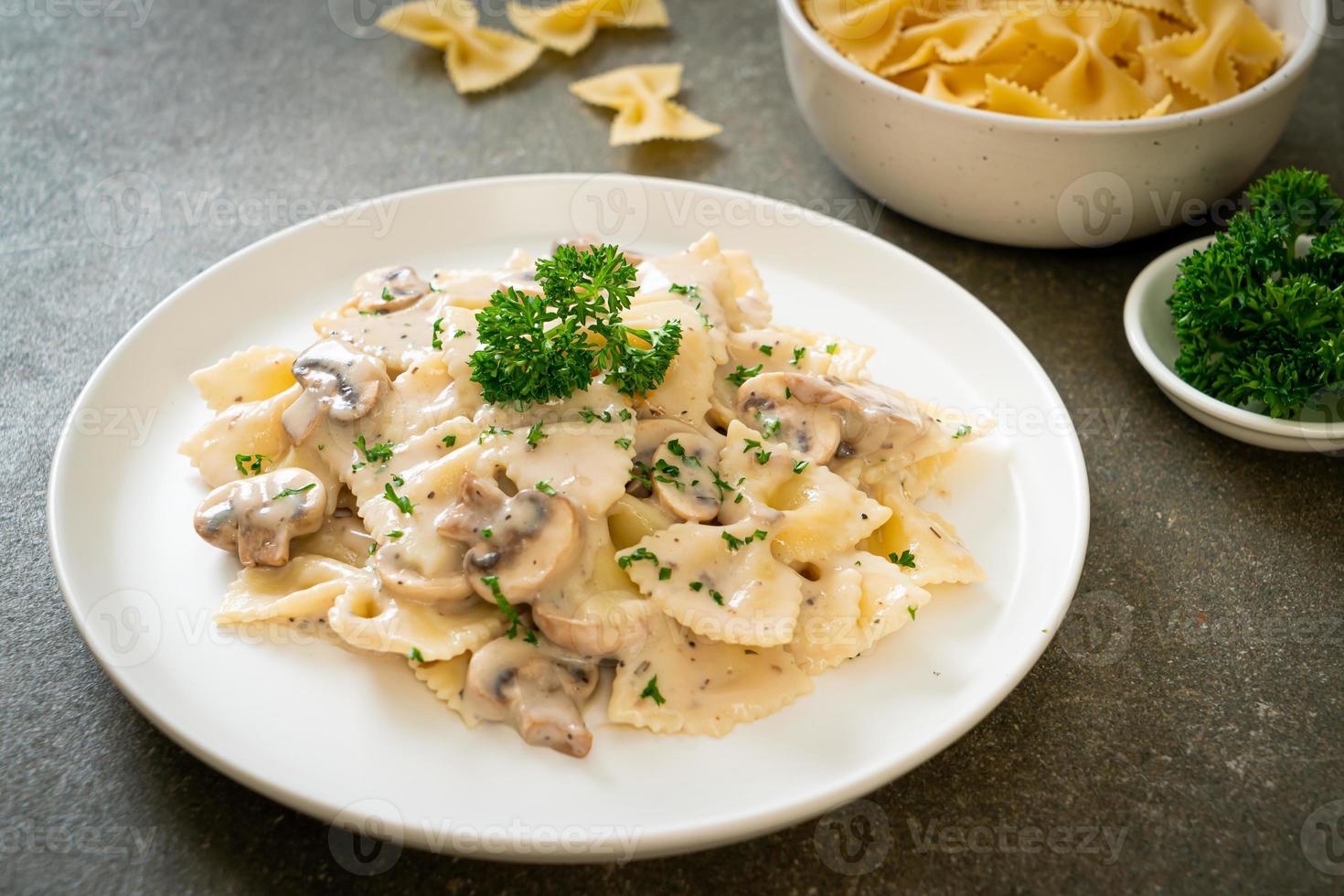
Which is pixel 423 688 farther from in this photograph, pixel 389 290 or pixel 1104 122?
pixel 1104 122

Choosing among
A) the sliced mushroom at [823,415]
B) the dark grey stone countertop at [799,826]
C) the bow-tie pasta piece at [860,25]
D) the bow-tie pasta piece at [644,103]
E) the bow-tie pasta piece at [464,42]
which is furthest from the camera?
the bow-tie pasta piece at [464,42]

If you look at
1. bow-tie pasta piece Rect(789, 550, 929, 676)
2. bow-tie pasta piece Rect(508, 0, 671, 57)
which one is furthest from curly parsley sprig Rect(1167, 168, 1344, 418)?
bow-tie pasta piece Rect(508, 0, 671, 57)

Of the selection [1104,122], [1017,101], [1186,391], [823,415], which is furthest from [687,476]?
[1017,101]

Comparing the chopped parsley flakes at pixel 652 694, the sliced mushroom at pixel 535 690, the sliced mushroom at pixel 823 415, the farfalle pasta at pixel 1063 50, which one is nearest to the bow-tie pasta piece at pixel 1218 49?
the farfalle pasta at pixel 1063 50

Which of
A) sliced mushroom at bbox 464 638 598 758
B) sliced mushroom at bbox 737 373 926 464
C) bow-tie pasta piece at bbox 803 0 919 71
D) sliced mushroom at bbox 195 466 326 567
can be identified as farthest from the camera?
bow-tie pasta piece at bbox 803 0 919 71

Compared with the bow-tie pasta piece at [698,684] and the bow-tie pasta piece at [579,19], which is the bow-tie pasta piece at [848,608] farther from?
the bow-tie pasta piece at [579,19]

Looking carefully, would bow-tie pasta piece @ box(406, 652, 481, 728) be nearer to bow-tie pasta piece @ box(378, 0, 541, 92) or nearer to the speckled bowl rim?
the speckled bowl rim

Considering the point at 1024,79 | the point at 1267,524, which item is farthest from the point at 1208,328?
the point at 1024,79
